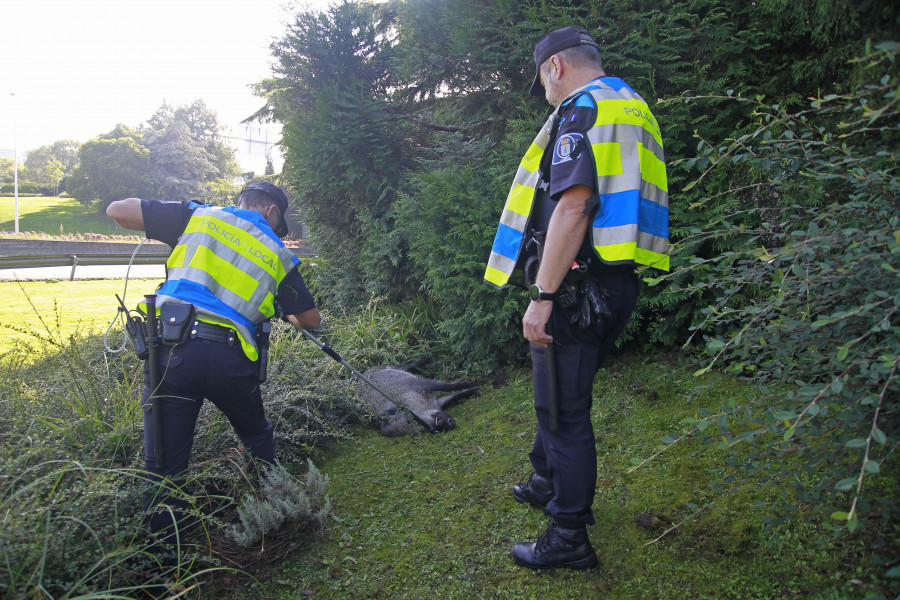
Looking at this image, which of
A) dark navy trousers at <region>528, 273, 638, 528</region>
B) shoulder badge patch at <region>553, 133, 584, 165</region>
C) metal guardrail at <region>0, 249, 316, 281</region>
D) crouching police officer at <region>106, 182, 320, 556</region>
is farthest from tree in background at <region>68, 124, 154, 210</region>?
dark navy trousers at <region>528, 273, 638, 528</region>

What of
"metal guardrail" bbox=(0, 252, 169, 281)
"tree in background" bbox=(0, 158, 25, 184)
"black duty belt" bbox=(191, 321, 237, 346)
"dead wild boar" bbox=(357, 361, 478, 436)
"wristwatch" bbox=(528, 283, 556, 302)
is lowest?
"metal guardrail" bbox=(0, 252, 169, 281)

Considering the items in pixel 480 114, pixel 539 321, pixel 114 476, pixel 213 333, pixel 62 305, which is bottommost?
pixel 62 305

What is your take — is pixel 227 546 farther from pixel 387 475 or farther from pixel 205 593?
pixel 387 475

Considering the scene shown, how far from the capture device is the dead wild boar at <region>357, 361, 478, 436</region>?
4297 millimetres

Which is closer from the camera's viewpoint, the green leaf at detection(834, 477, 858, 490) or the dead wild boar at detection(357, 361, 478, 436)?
the green leaf at detection(834, 477, 858, 490)

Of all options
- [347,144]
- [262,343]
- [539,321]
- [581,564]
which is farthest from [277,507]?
[347,144]

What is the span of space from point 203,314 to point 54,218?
44456 mm

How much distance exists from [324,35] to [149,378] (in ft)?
21.8

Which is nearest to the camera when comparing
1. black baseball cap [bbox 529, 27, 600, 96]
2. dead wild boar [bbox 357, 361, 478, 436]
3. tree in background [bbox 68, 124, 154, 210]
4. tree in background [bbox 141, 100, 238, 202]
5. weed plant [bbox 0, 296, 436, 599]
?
weed plant [bbox 0, 296, 436, 599]

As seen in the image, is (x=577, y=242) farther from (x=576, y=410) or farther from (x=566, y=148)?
(x=576, y=410)

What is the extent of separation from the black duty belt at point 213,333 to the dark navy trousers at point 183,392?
20mm

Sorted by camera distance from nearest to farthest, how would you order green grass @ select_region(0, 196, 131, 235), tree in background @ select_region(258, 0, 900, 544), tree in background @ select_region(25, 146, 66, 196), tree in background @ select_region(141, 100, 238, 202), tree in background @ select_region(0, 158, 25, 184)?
1. tree in background @ select_region(258, 0, 900, 544)
2. green grass @ select_region(0, 196, 131, 235)
3. tree in background @ select_region(141, 100, 238, 202)
4. tree in background @ select_region(25, 146, 66, 196)
5. tree in background @ select_region(0, 158, 25, 184)

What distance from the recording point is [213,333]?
2.60 m

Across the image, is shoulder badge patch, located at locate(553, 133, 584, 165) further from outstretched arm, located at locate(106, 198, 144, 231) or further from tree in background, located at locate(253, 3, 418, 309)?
tree in background, located at locate(253, 3, 418, 309)
